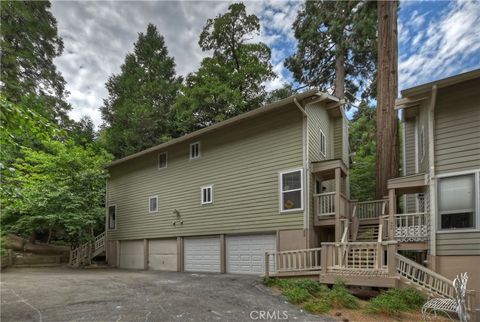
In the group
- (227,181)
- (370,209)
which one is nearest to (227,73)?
(227,181)

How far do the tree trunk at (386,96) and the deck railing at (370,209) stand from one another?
0.47 metres

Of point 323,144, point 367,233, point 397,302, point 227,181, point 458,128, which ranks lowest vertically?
point 397,302

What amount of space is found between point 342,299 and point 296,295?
3.46ft

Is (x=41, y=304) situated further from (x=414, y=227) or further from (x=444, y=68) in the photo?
(x=444, y=68)

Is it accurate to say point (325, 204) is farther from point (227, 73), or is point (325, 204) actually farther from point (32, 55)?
point (32, 55)

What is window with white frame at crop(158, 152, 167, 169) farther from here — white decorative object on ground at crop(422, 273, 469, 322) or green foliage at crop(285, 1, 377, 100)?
white decorative object on ground at crop(422, 273, 469, 322)

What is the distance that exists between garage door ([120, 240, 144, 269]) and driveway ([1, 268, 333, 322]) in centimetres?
688

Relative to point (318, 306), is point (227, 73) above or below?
above

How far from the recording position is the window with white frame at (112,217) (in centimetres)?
1849

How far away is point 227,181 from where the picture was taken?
42.4ft

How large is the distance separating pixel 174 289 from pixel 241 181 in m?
4.94

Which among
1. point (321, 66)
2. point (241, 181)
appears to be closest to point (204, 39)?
point (321, 66)

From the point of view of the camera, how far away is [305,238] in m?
10.3

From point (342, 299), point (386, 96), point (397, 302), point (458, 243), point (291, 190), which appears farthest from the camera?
point (386, 96)
